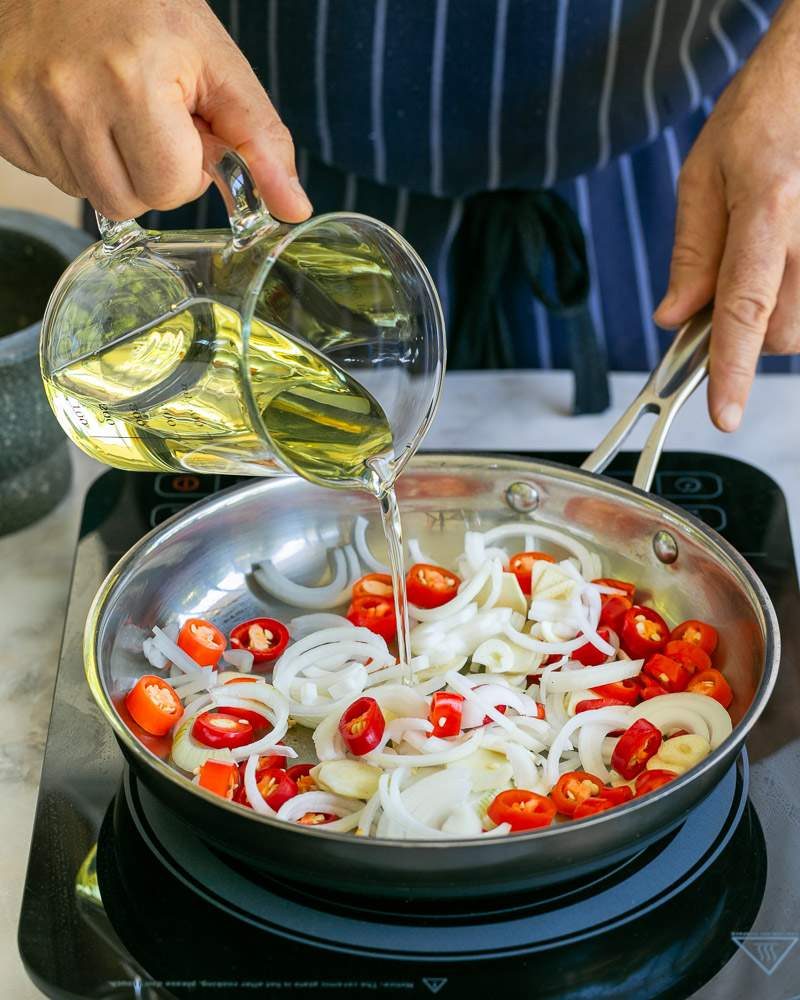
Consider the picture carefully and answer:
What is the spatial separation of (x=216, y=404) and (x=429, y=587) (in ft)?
1.44

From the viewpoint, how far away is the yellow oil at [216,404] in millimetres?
1024

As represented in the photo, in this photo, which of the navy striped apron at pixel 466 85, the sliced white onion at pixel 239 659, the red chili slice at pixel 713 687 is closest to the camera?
the red chili slice at pixel 713 687

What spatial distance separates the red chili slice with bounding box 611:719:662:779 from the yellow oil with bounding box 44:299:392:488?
32cm

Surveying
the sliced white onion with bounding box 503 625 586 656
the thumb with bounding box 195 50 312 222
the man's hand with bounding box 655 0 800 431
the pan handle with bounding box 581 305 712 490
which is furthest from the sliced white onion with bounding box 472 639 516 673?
the thumb with bounding box 195 50 312 222

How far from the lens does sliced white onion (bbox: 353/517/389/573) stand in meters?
1.48

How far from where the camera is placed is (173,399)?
106 centimetres

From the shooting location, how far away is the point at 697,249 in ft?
4.63

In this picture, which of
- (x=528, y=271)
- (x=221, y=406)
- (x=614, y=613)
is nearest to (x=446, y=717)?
(x=614, y=613)

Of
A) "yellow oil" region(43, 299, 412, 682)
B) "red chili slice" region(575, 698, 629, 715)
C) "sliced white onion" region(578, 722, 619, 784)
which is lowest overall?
"red chili slice" region(575, 698, 629, 715)

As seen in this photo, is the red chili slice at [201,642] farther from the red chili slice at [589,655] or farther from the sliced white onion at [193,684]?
the red chili slice at [589,655]

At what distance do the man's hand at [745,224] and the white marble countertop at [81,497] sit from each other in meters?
0.28

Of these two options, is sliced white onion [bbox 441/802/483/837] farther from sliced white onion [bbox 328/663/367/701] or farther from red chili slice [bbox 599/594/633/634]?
red chili slice [bbox 599/594/633/634]

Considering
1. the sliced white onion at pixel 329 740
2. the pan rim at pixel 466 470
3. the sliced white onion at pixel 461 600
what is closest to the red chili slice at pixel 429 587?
the sliced white onion at pixel 461 600

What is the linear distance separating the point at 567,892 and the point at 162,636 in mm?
491
